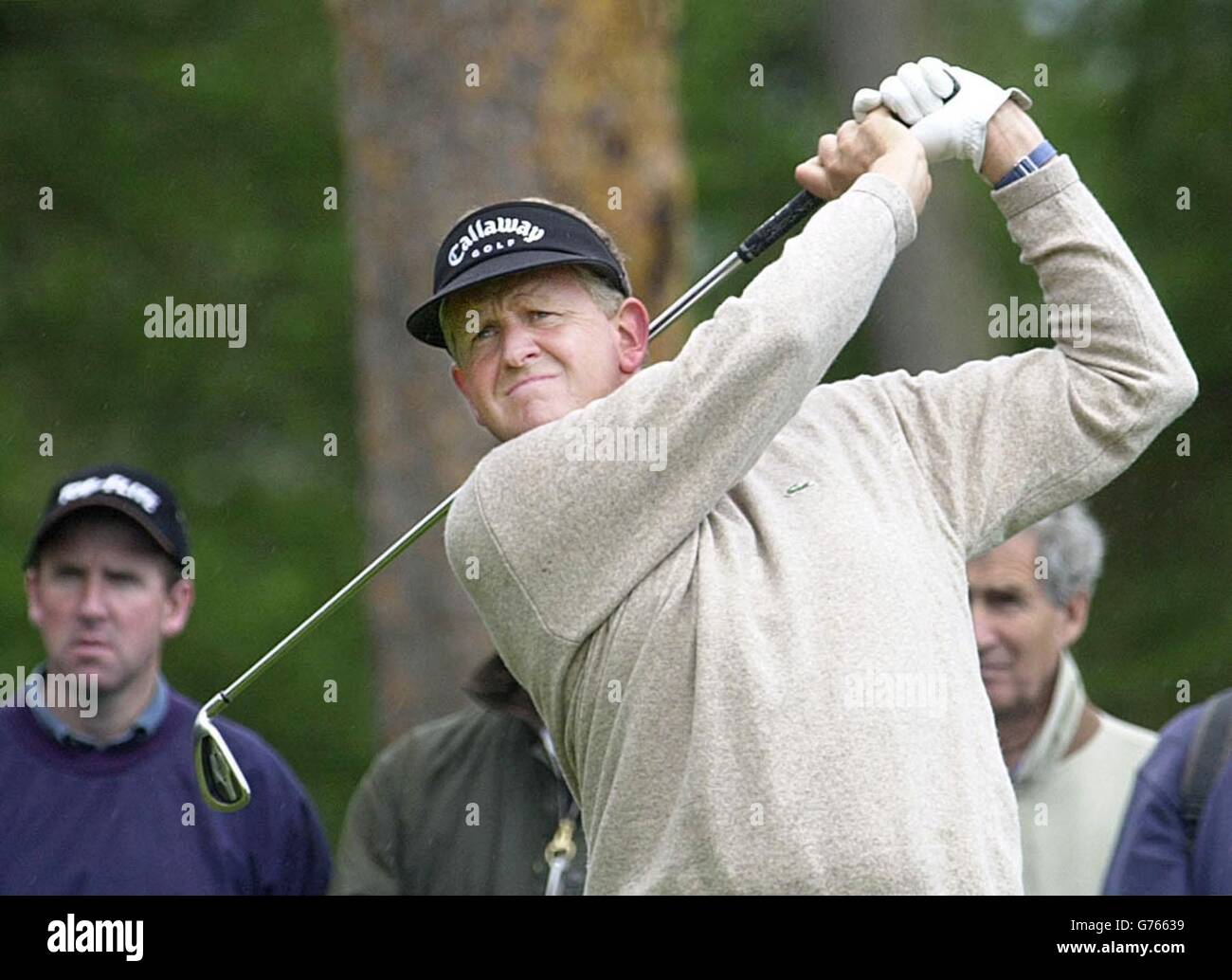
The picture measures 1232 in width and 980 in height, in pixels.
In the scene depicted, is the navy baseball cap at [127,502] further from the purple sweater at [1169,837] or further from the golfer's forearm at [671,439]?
the purple sweater at [1169,837]

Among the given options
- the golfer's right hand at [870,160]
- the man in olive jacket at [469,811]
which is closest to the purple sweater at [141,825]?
the man in olive jacket at [469,811]

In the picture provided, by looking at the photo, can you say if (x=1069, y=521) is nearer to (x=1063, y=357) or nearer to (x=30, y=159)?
(x=1063, y=357)

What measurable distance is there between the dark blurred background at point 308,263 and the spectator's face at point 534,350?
6.15m

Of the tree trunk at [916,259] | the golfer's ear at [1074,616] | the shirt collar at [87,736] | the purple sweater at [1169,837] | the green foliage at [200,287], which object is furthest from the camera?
the green foliage at [200,287]

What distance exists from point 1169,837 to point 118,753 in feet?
7.46

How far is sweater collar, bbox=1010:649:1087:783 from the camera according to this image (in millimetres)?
5062

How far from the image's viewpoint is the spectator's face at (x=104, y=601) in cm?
482

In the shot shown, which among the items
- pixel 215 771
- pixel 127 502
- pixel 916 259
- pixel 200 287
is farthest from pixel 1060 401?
pixel 200 287

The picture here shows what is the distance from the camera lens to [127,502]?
16.3 ft

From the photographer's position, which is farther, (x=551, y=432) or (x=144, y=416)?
(x=144, y=416)

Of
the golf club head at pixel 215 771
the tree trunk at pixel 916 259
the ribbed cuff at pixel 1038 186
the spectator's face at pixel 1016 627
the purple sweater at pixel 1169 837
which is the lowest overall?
the purple sweater at pixel 1169 837

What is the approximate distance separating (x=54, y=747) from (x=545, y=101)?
8.46 feet
